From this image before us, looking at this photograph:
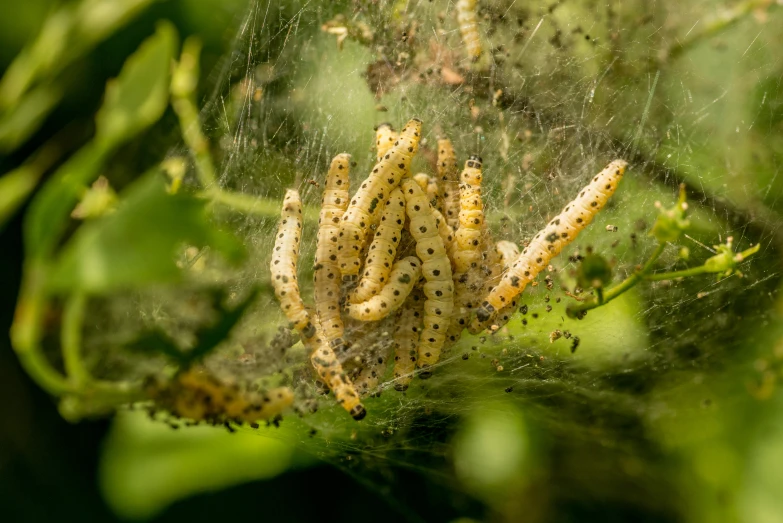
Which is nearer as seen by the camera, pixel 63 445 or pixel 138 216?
pixel 138 216

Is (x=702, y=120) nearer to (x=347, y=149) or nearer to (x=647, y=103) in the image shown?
(x=647, y=103)

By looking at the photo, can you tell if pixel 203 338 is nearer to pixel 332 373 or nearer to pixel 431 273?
pixel 332 373

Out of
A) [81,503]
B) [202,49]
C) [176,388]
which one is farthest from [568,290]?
[81,503]

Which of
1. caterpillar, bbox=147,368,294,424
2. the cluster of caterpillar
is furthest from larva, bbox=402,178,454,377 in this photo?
caterpillar, bbox=147,368,294,424

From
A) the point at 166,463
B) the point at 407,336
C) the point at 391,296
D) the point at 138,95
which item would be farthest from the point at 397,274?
the point at 166,463

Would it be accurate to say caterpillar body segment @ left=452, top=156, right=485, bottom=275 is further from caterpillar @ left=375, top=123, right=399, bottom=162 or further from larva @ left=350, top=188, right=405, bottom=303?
caterpillar @ left=375, top=123, right=399, bottom=162

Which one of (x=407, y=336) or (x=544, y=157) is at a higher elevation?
(x=544, y=157)

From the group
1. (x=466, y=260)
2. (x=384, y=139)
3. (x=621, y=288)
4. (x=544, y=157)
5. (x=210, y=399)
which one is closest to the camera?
(x=210, y=399)
